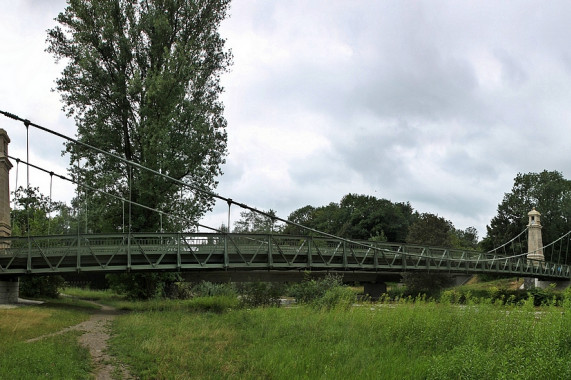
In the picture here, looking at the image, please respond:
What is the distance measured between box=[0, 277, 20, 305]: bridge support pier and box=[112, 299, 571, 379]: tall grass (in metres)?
12.2

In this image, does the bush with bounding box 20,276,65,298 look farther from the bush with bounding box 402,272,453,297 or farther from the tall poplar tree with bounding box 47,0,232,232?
the bush with bounding box 402,272,453,297

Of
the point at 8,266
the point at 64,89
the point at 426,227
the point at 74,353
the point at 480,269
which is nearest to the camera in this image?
the point at 74,353

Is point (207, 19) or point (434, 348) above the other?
point (207, 19)

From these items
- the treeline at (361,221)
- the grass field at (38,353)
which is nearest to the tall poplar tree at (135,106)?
the grass field at (38,353)

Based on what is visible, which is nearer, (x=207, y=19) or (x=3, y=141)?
(x=3, y=141)

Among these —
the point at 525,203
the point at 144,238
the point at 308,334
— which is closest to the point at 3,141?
the point at 144,238

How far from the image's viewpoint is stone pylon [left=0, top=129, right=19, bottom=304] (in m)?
24.7

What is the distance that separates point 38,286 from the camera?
30484 mm

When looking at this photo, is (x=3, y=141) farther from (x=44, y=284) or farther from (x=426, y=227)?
(x=426, y=227)

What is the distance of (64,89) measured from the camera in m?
29.6

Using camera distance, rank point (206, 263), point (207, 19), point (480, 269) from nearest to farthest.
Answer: point (206, 263) < point (207, 19) < point (480, 269)

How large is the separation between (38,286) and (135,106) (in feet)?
39.6

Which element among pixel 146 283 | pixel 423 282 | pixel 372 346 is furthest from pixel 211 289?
pixel 372 346

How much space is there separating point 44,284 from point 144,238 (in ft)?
26.5
